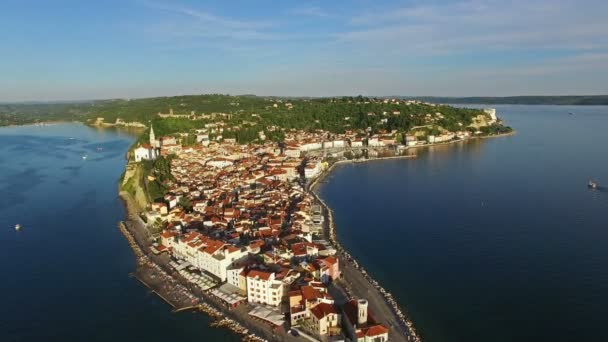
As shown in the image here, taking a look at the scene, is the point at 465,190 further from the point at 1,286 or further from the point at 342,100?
the point at 342,100

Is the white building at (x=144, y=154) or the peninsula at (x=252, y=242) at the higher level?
the white building at (x=144, y=154)

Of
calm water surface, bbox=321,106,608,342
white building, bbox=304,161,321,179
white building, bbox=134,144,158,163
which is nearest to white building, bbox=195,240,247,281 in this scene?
calm water surface, bbox=321,106,608,342

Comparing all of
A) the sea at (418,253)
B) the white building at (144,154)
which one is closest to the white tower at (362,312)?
the sea at (418,253)

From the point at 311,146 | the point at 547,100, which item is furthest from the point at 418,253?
the point at 547,100

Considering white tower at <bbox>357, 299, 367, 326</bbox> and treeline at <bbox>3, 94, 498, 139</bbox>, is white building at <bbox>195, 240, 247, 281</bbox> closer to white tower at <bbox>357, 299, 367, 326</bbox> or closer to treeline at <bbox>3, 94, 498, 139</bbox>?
white tower at <bbox>357, 299, 367, 326</bbox>

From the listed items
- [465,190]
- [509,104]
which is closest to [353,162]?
[465,190]

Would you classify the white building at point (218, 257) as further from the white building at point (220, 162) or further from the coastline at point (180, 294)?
the white building at point (220, 162)

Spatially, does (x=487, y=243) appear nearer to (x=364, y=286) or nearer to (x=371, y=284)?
(x=371, y=284)
